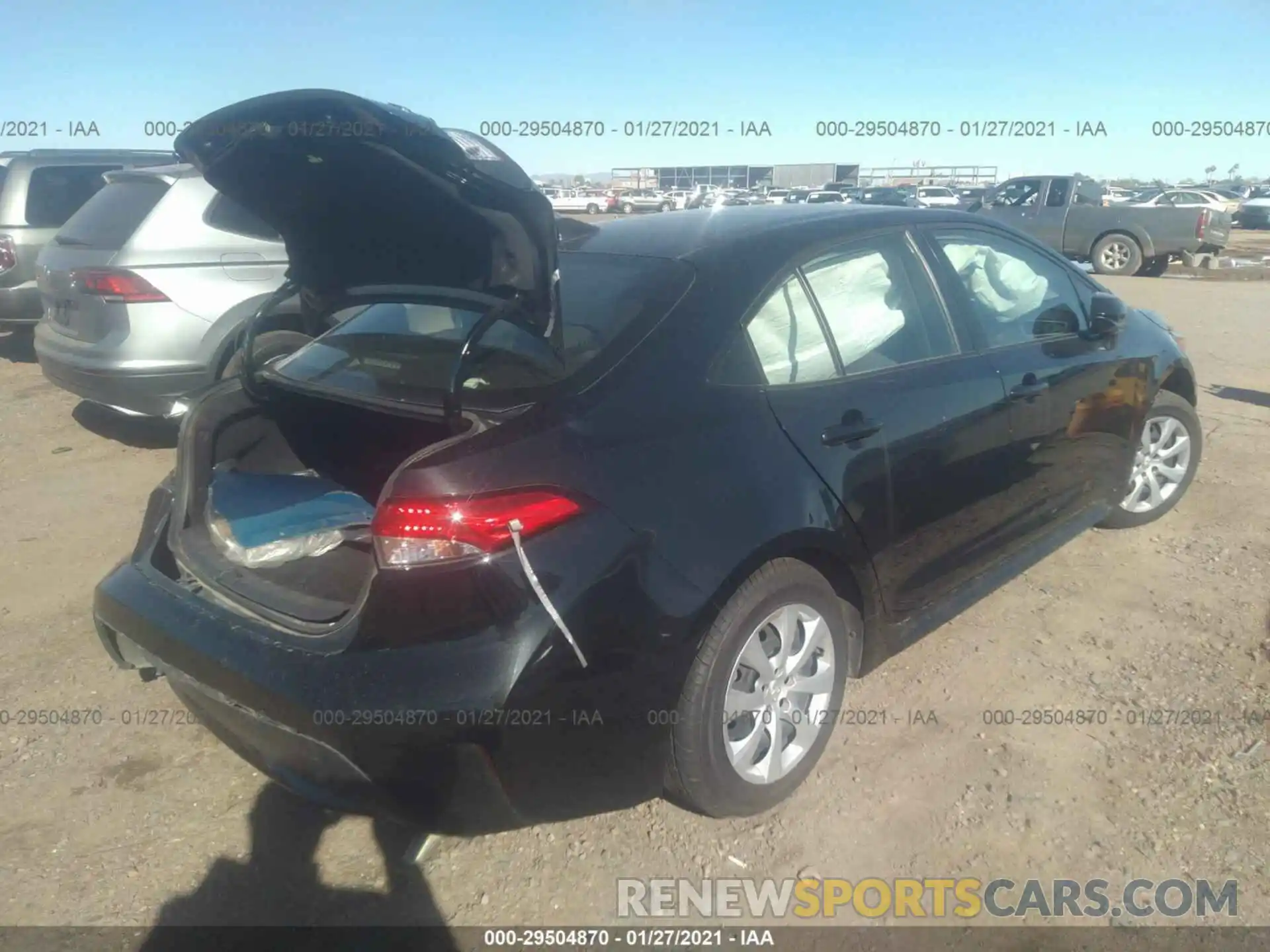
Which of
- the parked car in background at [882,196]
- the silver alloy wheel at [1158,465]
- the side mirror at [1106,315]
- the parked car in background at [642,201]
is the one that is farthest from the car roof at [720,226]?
Answer: the parked car in background at [642,201]

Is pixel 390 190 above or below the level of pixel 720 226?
above

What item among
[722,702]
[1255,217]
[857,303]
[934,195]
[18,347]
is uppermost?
[857,303]

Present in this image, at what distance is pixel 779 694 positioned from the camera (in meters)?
2.55

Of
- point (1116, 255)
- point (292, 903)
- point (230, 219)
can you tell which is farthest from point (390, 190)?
point (1116, 255)

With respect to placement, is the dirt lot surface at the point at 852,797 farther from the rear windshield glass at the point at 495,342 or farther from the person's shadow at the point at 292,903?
the rear windshield glass at the point at 495,342

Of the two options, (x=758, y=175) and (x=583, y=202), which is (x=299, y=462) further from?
(x=758, y=175)

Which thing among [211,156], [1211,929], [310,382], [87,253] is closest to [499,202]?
[211,156]

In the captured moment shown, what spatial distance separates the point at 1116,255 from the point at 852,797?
16794mm

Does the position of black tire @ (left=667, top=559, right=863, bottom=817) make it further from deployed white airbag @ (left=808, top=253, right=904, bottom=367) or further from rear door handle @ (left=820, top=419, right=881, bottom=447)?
deployed white airbag @ (left=808, top=253, right=904, bottom=367)

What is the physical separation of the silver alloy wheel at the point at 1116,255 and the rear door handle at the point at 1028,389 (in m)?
15.3

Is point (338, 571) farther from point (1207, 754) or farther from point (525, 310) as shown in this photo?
point (1207, 754)

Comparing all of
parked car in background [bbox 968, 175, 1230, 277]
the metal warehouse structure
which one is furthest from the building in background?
parked car in background [bbox 968, 175, 1230, 277]

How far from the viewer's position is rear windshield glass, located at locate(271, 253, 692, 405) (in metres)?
2.37

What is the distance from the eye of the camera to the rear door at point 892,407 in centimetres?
262
